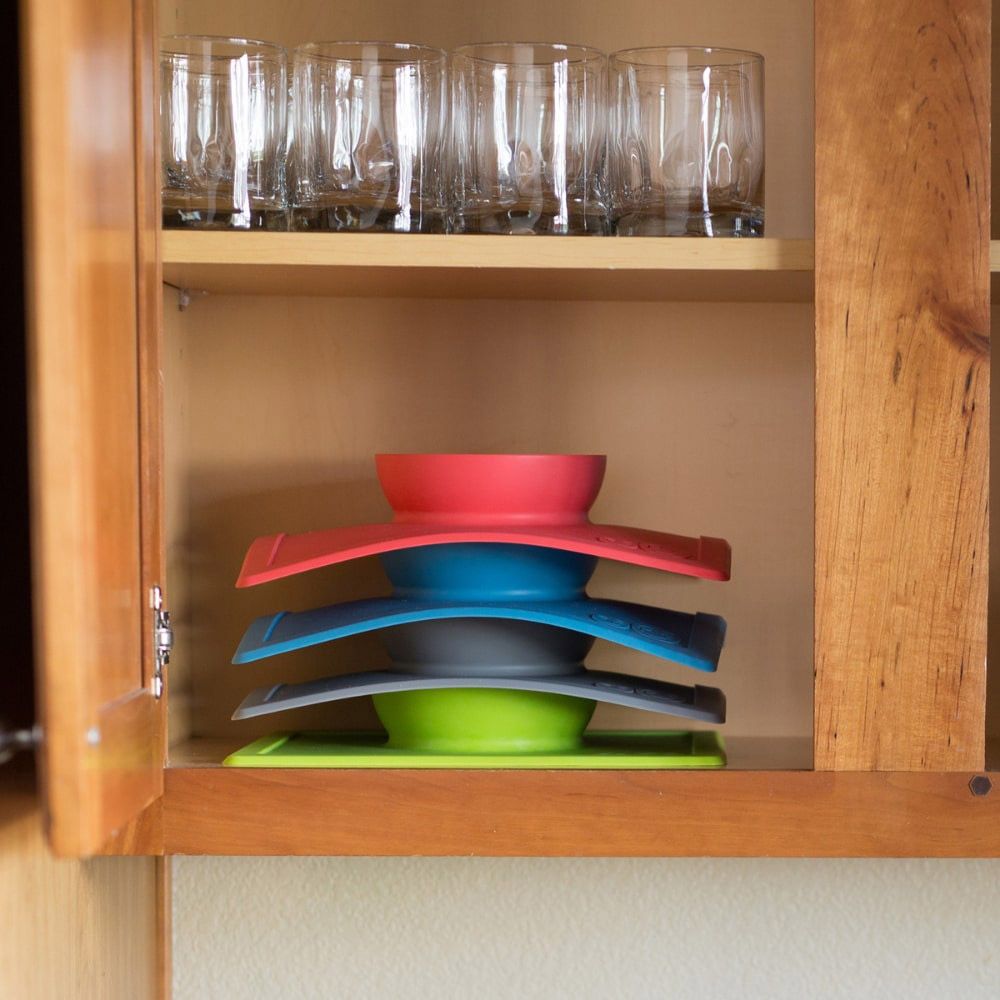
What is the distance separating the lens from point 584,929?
123 cm

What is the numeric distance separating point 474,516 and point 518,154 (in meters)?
0.27

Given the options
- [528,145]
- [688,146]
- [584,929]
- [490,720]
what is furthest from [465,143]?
[584,929]

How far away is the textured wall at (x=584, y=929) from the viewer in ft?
Answer: 4.00

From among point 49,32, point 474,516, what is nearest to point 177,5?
point 474,516

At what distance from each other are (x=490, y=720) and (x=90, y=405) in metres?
0.41

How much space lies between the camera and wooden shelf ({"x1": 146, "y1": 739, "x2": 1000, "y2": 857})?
2.81ft

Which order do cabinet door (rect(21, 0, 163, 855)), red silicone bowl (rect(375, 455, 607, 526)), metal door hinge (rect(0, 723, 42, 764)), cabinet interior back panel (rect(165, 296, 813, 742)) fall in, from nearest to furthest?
cabinet door (rect(21, 0, 163, 855)), metal door hinge (rect(0, 723, 42, 764)), red silicone bowl (rect(375, 455, 607, 526)), cabinet interior back panel (rect(165, 296, 813, 742))

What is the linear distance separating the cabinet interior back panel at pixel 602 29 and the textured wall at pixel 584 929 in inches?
24.1

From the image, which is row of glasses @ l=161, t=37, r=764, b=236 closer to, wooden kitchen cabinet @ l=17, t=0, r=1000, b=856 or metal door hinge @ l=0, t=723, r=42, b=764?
wooden kitchen cabinet @ l=17, t=0, r=1000, b=856

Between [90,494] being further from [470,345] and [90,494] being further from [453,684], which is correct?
[470,345]

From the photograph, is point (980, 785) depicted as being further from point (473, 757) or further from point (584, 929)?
point (584, 929)

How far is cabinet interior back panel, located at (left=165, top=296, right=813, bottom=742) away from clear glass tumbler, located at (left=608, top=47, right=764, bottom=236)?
223 millimetres

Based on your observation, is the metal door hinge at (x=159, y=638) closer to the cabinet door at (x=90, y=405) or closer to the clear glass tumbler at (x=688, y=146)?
the cabinet door at (x=90, y=405)

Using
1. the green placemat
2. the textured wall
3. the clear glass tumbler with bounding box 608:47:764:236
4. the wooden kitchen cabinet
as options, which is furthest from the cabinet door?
the textured wall
